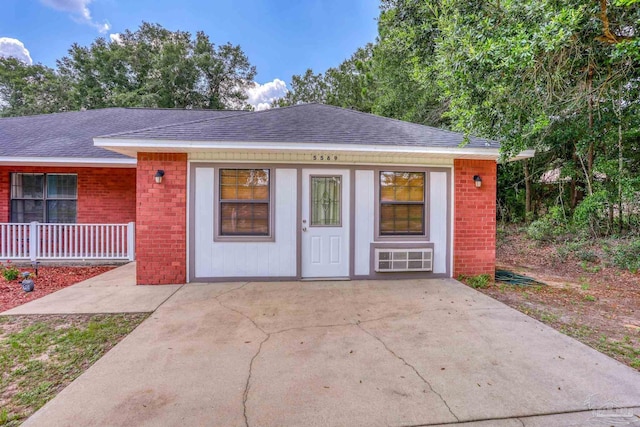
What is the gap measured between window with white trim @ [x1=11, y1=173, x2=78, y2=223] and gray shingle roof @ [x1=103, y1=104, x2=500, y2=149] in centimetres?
443

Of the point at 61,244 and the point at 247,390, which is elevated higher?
the point at 61,244

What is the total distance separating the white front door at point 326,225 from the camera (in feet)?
18.9

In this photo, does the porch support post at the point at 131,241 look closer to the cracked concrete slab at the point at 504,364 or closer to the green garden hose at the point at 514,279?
the cracked concrete slab at the point at 504,364

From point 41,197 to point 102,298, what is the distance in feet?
16.9

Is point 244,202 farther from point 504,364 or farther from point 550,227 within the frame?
point 550,227

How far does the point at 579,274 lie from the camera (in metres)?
7.01

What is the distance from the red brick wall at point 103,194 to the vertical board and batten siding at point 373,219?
20.2 feet

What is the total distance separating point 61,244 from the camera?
7117 mm

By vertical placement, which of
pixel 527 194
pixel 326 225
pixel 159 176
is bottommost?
pixel 326 225

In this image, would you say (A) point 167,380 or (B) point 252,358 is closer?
(A) point 167,380

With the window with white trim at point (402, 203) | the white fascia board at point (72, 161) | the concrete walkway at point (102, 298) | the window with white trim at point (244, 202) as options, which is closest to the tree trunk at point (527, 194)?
the window with white trim at point (402, 203)

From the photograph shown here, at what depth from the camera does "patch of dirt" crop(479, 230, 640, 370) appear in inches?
138

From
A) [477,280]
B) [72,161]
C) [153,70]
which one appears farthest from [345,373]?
[153,70]

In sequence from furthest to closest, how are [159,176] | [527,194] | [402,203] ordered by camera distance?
[527,194], [402,203], [159,176]
